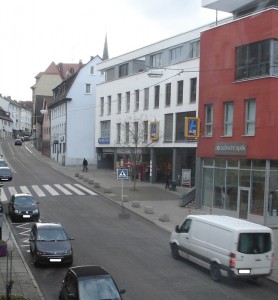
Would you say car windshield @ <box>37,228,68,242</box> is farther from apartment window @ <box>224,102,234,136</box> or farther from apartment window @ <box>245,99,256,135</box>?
apartment window @ <box>224,102,234,136</box>

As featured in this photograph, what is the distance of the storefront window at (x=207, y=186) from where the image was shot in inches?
1353

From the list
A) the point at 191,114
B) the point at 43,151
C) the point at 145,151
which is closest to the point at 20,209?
the point at 191,114

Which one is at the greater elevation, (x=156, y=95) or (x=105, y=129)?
(x=156, y=95)

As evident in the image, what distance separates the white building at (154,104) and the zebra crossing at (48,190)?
9501mm

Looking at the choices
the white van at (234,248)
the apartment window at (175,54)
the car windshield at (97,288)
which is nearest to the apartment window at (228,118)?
the white van at (234,248)

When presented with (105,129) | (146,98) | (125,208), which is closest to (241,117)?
(125,208)

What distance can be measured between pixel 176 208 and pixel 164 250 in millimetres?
14358

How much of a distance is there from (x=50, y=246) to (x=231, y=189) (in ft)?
54.6

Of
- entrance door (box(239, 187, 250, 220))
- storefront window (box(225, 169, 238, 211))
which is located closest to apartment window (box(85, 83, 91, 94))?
storefront window (box(225, 169, 238, 211))

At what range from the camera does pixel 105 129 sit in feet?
209

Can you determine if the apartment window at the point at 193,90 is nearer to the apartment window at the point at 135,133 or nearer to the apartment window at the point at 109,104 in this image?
the apartment window at the point at 135,133

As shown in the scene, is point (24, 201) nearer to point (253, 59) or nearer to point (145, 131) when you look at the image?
point (253, 59)

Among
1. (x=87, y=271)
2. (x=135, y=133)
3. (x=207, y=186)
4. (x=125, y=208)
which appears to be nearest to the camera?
(x=87, y=271)

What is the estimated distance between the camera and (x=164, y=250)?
2152 cm
